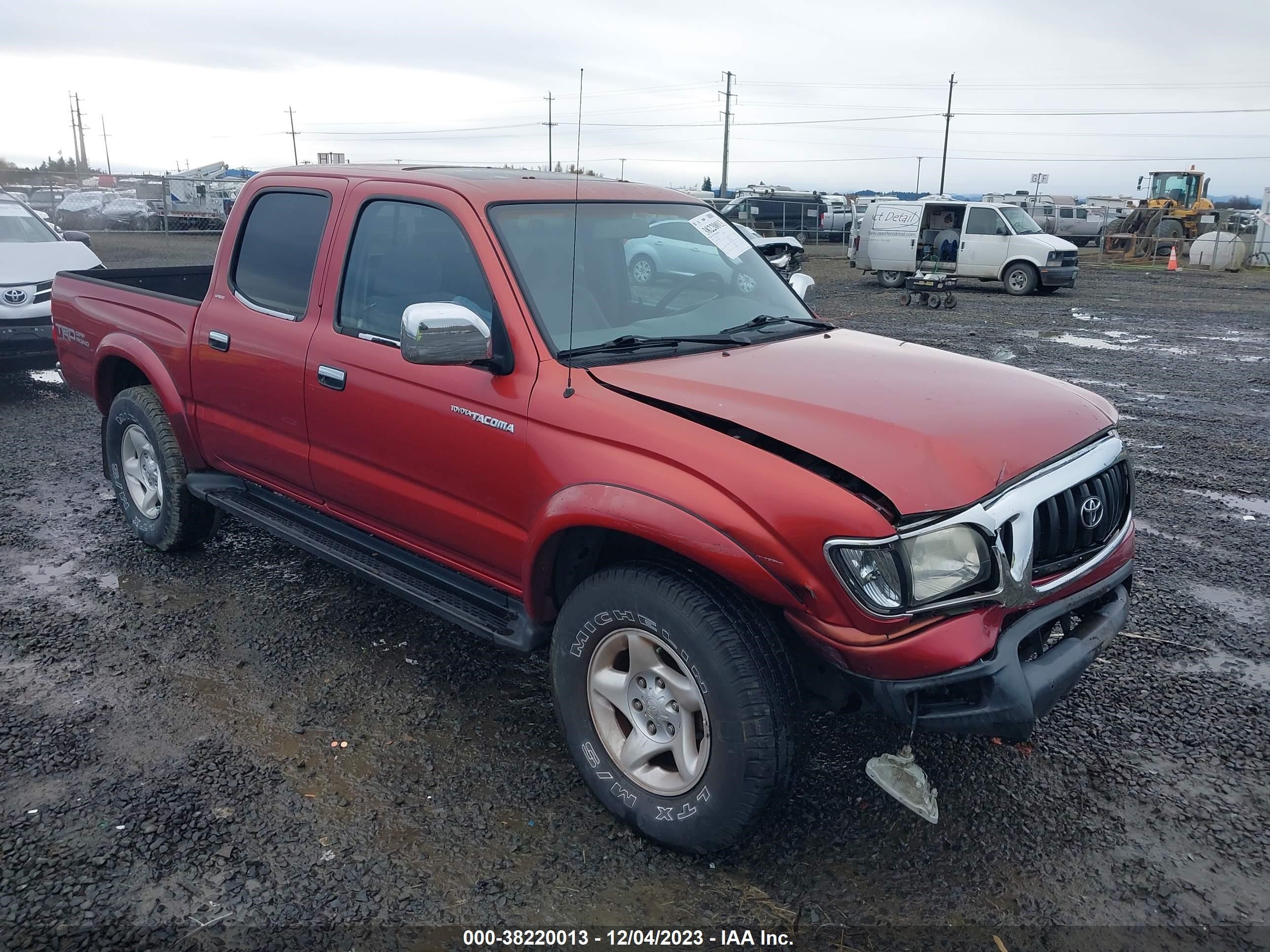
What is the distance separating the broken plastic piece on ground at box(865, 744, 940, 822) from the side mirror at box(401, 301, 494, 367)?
68.3 inches

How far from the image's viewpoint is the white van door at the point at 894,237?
22.5 meters

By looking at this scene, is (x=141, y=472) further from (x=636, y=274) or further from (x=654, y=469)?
(x=654, y=469)

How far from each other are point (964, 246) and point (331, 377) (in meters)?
20.5

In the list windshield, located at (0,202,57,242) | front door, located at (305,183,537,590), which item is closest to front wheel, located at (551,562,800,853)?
front door, located at (305,183,537,590)

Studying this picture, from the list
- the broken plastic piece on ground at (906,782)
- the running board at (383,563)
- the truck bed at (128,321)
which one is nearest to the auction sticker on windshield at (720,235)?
the running board at (383,563)

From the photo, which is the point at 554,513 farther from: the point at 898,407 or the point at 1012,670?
the point at 1012,670

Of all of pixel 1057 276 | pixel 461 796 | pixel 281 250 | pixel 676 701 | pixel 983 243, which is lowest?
pixel 461 796

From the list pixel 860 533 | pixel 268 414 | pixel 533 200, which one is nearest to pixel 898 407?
pixel 860 533

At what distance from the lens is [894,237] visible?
22.7 meters

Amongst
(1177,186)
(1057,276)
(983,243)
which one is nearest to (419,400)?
(1057,276)

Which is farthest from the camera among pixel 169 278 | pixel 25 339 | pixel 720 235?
pixel 25 339

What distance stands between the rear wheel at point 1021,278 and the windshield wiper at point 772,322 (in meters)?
18.9

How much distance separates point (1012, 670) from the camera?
2584 mm

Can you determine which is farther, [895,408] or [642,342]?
[642,342]
